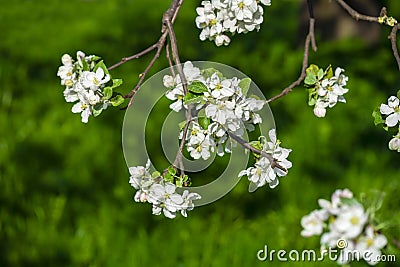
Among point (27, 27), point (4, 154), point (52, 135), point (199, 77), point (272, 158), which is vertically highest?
point (27, 27)

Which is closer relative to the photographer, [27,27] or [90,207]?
[90,207]

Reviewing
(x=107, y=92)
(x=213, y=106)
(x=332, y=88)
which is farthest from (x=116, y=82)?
(x=332, y=88)

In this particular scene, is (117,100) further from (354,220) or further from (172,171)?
(354,220)

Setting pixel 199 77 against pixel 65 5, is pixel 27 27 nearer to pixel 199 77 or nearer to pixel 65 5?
pixel 65 5

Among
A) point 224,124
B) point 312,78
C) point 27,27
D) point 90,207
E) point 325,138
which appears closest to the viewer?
point 224,124

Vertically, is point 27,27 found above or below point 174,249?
above

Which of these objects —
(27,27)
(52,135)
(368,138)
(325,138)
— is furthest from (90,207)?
(27,27)
